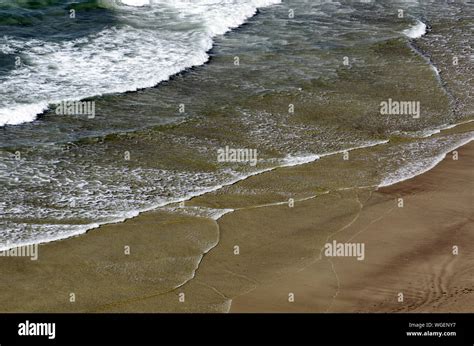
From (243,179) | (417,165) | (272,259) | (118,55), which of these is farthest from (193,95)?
(272,259)

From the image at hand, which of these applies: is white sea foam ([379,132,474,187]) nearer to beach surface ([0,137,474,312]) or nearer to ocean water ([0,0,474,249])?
ocean water ([0,0,474,249])

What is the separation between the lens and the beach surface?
25.7ft

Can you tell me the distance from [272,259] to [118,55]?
932 centimetres

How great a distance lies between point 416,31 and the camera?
20.2m

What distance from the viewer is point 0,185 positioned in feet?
33.8

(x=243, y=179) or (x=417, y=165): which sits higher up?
(x=417, y=165)

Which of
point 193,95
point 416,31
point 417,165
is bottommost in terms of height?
point 193,95

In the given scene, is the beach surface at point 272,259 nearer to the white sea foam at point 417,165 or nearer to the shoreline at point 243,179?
the shoreline at point 243,179

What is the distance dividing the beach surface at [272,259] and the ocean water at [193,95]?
45 centimetres

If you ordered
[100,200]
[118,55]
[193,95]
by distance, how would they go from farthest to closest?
[118,55] < [193,95] < [100,200]

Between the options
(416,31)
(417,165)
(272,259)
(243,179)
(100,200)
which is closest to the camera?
(272,259)

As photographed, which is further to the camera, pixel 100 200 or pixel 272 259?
pixel 100 200

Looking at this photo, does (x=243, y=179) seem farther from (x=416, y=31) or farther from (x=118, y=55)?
(x=416, y=31)

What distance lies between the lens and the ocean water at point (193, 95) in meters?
10.6
